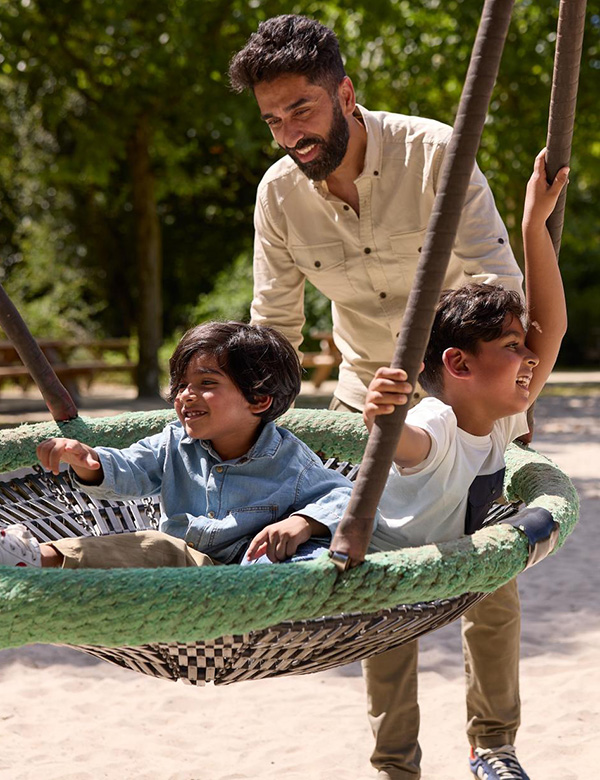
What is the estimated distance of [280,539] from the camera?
179 centimetres

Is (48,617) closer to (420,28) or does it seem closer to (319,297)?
(420,28)

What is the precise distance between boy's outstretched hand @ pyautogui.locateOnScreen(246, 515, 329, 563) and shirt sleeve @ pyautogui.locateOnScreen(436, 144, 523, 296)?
2.51 feet

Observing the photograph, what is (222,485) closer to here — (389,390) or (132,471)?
(132,471)

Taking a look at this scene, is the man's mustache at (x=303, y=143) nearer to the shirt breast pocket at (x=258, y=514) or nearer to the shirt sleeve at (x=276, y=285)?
the shirt sleeve at (x=276, y=285)

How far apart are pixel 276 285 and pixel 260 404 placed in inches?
28.4

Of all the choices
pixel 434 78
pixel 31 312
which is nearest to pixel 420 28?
pixel 434 78

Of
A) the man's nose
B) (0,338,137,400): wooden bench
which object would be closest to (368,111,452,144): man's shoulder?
the man's nose

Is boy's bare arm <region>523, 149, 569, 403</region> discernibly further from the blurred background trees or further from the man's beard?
→ the blurred background trees

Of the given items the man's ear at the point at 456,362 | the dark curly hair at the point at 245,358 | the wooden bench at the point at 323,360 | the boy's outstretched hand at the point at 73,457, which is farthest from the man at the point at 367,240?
the wooden bench at the point at 323,360

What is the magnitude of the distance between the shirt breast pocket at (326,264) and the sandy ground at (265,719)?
128 cm

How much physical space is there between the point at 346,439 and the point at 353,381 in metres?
0.20

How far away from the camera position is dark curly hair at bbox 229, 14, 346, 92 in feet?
7.22

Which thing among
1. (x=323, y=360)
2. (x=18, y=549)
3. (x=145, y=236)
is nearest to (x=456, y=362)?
(x=18, y=549)

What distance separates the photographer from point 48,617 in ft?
4.43
